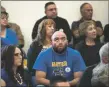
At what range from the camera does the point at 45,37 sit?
8.77ft

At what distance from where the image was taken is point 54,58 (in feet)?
7.82

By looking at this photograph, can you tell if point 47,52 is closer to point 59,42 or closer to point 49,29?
point 59,42

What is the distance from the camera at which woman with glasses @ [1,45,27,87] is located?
2148 mm

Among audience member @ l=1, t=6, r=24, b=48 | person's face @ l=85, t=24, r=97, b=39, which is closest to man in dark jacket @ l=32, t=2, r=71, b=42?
audience member @ l=1, t=6, r=24, b=48

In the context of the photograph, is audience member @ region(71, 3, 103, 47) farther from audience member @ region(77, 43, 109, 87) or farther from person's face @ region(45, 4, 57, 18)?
audience member @ region(77, 43, 109, 87)

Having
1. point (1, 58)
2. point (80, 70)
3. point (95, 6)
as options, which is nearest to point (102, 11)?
point (95, 6)

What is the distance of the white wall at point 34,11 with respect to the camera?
3.11m

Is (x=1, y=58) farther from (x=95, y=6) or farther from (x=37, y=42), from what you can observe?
(x=95, y=6)

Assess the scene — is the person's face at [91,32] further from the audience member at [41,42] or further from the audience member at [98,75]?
the audience member at [98,75]

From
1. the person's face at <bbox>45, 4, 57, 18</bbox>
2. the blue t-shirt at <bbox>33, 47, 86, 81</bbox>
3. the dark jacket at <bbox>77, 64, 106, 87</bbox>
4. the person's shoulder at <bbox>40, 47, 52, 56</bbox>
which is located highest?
the person's face at <bbox>45, 4, 57, 18</bbox>

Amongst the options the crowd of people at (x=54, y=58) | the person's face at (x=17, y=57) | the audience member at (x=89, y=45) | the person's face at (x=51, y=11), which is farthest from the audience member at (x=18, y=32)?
the person's face at (x=17, y=57)

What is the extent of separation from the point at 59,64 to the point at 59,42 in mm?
166

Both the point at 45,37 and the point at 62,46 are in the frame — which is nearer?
the point at 62,46

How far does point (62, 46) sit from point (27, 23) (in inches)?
33.7
